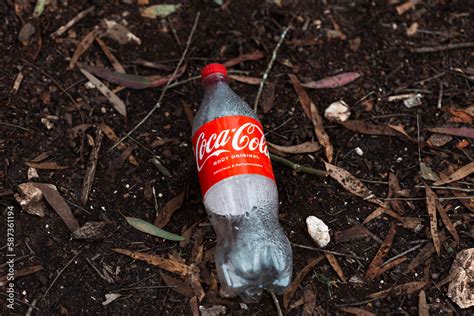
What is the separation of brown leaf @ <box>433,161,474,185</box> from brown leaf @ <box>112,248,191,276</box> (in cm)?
125

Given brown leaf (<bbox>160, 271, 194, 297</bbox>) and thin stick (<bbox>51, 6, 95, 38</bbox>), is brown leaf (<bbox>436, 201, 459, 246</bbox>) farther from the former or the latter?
thin stick (<bbox>51, 6, 95, 38</bbox>)

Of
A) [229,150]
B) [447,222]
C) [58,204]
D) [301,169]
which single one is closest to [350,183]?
[301,169]

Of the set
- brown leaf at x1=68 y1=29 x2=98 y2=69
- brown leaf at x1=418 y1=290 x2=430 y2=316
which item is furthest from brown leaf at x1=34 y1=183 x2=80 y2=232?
brown leaf at x1=418 y1=290 x2=430 y2=316

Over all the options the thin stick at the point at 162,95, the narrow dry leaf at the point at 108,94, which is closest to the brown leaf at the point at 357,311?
the thin stick at the point at 162,95

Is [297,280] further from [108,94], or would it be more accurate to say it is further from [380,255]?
[108,94]

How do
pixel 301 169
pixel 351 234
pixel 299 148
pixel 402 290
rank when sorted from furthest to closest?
pixel 299 148
pixel 301 169
pixel 351 234
pixel 402 290

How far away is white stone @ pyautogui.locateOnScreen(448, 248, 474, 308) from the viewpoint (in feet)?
7.66

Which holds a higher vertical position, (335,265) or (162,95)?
(162,95)

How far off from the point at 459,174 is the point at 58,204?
187 centimetres

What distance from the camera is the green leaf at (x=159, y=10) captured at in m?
3.06

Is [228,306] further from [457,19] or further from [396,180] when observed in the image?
[457,19]

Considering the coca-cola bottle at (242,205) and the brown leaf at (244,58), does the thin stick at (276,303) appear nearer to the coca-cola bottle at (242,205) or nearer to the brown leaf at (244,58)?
the coca-cola bottle at (242,205)

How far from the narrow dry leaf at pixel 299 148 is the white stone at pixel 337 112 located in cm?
18

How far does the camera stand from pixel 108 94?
281 centimetres
